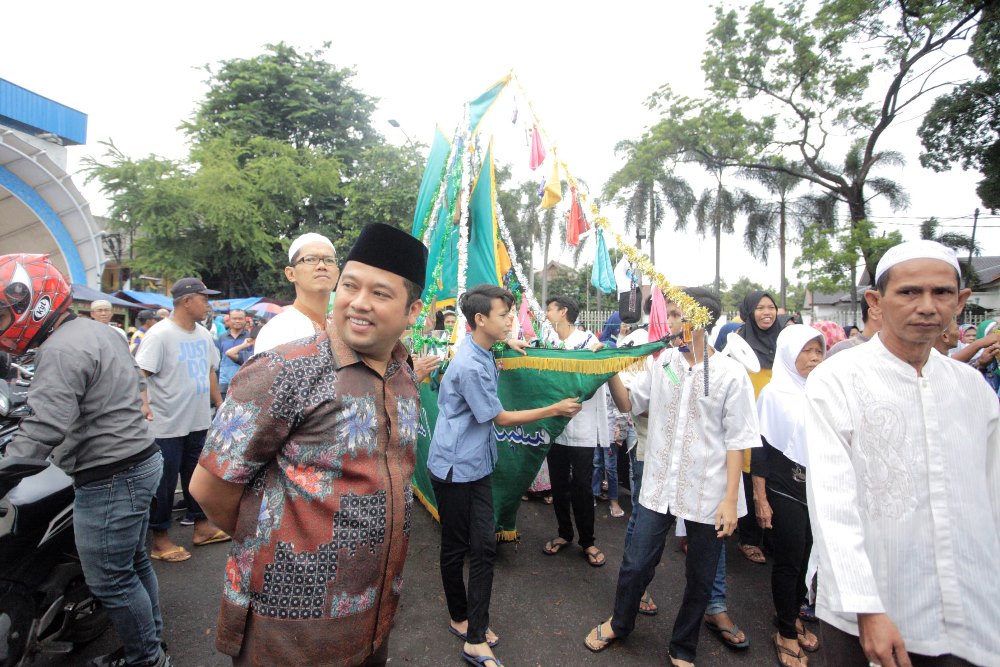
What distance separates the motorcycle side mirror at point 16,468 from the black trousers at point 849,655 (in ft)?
9.22

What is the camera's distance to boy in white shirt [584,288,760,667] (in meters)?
2.60

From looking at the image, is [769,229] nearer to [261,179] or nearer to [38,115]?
[261,179]

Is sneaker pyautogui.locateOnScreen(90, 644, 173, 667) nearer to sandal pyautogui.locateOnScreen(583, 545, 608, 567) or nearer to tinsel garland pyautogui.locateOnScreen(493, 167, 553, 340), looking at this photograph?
sandal pyautogui.locateOnScreen(583, 545, 608, 567)

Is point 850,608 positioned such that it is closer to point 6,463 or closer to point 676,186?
point 6,463

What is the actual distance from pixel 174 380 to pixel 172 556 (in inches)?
49.9

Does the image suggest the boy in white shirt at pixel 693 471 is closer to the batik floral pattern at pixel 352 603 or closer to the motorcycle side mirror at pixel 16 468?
the batik floral pattern at pixel 352 603

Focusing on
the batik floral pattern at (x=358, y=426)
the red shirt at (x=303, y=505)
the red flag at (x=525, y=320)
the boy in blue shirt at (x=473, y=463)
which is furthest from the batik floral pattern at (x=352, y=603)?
the red flag at (x=525, y=320)

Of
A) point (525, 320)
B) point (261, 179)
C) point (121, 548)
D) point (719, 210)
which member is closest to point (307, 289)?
point (121, 548)

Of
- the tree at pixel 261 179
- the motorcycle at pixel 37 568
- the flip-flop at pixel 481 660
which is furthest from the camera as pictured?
the tree at pixel 261 179

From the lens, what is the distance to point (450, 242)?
543 centimetres

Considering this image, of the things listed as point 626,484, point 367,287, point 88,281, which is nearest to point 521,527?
point 626,484

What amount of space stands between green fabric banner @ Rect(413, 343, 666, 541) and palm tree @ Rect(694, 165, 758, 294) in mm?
28187

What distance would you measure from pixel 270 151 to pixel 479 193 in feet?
65.2

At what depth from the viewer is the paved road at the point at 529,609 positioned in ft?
9.17
